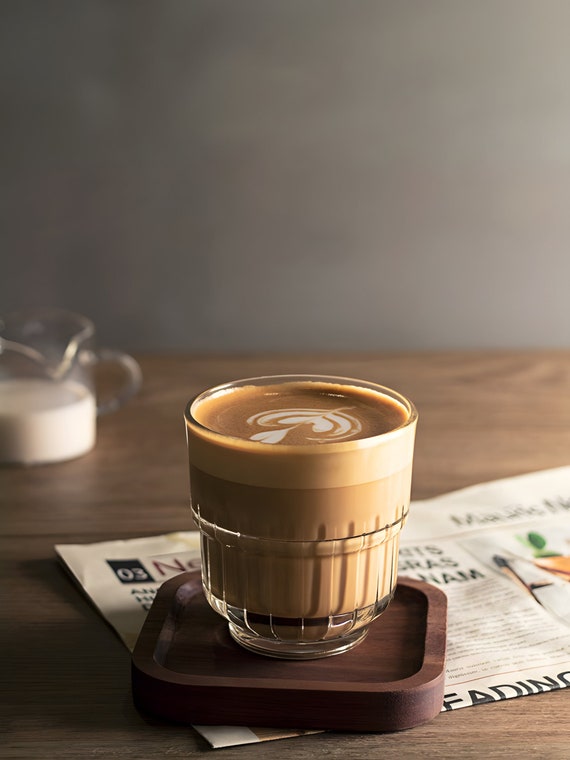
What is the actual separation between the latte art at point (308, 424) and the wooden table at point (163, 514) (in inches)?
6.7

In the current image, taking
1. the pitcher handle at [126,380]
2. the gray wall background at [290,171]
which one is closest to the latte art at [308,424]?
the pitcher handle at [126,380]

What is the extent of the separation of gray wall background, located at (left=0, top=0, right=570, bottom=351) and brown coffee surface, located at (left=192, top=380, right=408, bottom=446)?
1.01 metres

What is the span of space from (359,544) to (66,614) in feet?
0.76

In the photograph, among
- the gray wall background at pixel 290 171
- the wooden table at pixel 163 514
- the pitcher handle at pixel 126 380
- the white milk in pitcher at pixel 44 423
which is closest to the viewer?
the wooden table at pixel 163 514

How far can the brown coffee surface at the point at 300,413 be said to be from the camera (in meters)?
0.58

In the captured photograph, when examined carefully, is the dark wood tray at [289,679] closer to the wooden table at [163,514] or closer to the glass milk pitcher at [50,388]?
the wooden table at [163,514]

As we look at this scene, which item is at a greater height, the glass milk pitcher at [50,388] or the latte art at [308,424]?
the latte art at [308,424]

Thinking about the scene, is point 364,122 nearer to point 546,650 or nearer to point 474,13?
point 474,13

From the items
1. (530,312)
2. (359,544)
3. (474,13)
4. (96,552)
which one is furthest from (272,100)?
(359,544)

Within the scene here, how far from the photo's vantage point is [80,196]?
1603 mm

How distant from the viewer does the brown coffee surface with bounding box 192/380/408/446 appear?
22.8 inches

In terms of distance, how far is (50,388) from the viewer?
106cm

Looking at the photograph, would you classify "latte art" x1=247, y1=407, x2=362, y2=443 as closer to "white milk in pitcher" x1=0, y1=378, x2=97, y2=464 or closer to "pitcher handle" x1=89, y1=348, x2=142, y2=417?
"white milk in pitcher" x1=0, y1=378, x2=97, y2=464

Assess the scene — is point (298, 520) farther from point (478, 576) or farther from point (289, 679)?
point (478, 576)
